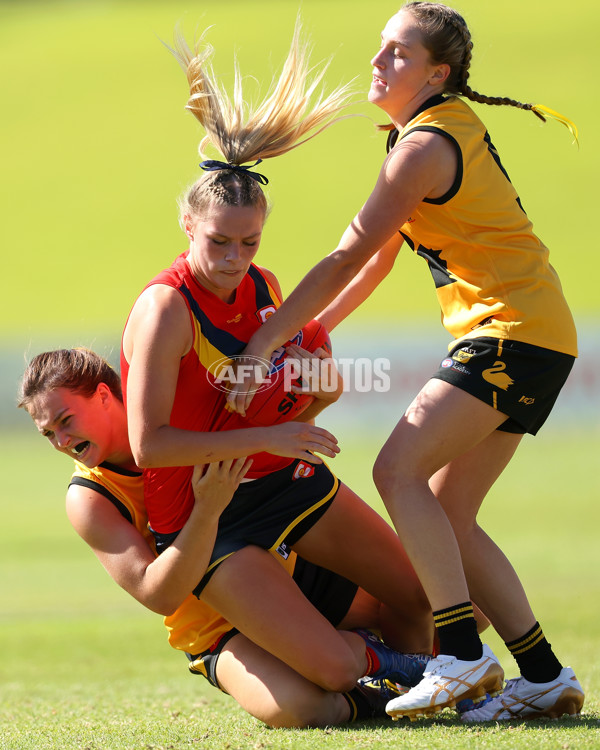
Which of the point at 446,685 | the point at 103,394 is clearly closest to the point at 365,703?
the point at 446,685

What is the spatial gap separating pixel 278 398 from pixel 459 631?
39.4 inches

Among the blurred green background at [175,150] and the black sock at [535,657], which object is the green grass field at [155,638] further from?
the blurred green background at [175,150]

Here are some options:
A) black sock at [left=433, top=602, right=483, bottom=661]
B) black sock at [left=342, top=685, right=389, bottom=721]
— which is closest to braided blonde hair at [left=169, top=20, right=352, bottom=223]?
black sock at [left=433, top=602, right=483, bottom=661]

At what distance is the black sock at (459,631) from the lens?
10.6 feet

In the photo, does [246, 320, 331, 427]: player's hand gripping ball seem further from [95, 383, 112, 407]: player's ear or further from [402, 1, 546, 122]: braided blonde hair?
[402, 1, 546, 122]: braided blonde hair

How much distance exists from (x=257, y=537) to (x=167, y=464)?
526mm

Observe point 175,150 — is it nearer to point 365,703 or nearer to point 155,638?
point 155,638

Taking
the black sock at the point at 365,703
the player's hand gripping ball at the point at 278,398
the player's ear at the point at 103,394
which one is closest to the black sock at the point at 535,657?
the black sock at the point at 365,703

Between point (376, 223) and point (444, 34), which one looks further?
point (444, 34)

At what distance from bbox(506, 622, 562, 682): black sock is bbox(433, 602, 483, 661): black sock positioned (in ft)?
0.91

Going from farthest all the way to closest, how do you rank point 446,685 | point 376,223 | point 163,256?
1. point 163,256
2. point 376,223
3. point 446,685

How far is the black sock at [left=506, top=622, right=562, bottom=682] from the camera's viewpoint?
3379 millimetres

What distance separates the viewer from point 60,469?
14.2m

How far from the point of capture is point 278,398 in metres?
3.54
